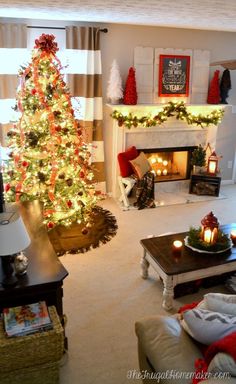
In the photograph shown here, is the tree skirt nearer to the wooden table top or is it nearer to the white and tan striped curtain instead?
the wooden table top

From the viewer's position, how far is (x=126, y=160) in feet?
16.4

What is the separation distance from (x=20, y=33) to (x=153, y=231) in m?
3.06

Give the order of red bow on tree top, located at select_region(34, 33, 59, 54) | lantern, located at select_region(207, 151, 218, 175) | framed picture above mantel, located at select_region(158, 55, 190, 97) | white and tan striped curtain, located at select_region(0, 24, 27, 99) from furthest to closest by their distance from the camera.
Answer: lantern, located at select_region(207, 151, 218, 175) → framed picture above mantel, located at select_region(158, 55, 190, 97) → white and tan striped curtain, located at select_region(0, 24, 27, 99) → red bow on tree top, located at select_region(34, 33, 59, 54)

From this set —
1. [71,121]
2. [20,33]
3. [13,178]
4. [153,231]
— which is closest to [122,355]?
[153,231]

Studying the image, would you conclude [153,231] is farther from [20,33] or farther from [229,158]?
[20,33]

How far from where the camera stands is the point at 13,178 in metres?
3.88

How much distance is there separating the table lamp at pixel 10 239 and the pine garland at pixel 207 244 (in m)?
1.70

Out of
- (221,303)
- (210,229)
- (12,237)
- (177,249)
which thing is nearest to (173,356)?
(221,303)

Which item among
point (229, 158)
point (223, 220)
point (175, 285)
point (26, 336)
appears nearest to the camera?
point (26, 336)

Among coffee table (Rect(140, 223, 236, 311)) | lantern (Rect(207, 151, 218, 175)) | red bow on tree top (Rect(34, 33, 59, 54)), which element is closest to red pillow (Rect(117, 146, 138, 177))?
lantern (Rect(207, 151, 218, 175))

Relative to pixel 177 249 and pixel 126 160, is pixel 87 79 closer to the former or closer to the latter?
pixel 126 160

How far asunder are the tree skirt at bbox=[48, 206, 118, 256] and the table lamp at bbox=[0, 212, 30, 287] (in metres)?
1.81

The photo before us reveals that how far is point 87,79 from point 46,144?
1.43 m

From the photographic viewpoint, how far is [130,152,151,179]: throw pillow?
488cm
